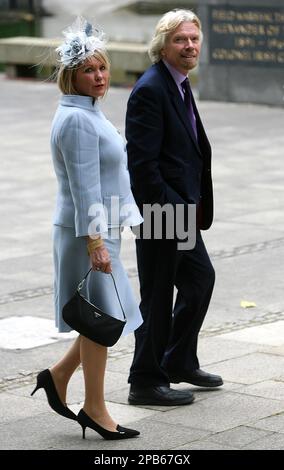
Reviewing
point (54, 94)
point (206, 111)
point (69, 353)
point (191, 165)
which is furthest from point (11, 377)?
point (54, 94)

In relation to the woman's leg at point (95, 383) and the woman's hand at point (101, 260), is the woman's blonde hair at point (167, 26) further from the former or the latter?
the woman's leg at point (95, 383)

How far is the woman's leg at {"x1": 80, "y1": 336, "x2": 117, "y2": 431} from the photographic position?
5949mm

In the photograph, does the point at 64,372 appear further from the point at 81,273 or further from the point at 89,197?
the point at 89,197

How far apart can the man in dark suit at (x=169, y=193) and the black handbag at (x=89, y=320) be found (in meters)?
0.79

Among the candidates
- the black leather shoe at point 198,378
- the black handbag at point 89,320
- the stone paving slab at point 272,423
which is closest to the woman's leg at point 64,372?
the black handbag at point 89,320

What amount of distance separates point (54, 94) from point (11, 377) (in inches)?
650

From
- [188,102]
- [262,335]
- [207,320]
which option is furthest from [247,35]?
[188,102]

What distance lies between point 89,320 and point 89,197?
550 mm

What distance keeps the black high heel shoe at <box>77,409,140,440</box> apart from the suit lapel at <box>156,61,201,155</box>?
1.52 meters

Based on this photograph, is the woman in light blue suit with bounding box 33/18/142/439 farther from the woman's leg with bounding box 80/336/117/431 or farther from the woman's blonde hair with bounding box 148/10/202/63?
the woman's blonde hair with bounding box 148/10/202/63

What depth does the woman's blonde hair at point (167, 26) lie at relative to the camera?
646cm

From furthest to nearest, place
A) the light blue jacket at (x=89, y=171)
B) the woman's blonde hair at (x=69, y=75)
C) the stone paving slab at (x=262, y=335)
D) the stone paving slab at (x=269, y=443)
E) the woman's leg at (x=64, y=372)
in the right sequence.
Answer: the stone paving slab at (x=262, y=335) < the woman's leg at (x=64, y=372) < the woman's blonde hair at (x=69, y=75) < the light blue jacket at (x=89, y=171) < the stone paving slab at (x=269, y=443)

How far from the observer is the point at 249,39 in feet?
69.1
